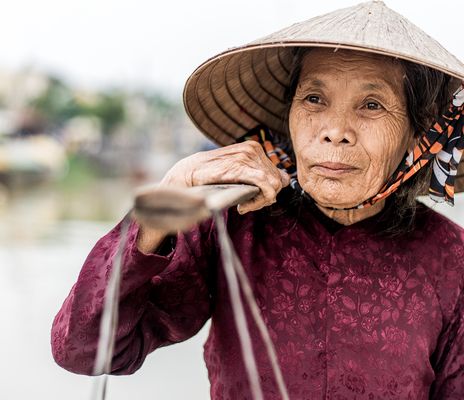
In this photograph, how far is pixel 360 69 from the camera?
4.00 feet

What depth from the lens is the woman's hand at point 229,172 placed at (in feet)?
3.53

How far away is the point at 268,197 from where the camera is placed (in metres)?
1.09

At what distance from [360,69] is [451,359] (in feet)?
1.85

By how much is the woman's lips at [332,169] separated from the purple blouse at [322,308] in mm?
161

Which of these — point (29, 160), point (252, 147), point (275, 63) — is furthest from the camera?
point (29, 160)

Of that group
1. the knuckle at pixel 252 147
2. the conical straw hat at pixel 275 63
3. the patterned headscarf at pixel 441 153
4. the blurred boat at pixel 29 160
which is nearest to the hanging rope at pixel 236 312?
the knuckle at pixel 252 147

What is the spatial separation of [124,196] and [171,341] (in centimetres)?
952

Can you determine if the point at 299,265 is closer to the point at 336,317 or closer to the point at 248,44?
the point at 336,317

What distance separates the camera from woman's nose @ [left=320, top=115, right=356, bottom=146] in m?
1.19

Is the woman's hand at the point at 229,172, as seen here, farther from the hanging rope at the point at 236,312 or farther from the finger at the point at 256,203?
the hanging rope at the point at 236,312

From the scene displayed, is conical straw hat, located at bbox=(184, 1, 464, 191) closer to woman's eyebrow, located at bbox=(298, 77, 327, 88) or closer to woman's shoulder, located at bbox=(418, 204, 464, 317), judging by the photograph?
woman's eyebrow, located at bbox=(298, 77, 327, 88)

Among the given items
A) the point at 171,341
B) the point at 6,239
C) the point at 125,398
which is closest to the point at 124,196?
the point at 6,239

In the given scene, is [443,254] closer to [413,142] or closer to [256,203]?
[413,142]

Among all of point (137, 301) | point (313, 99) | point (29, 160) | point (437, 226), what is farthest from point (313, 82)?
point (29, 160)
